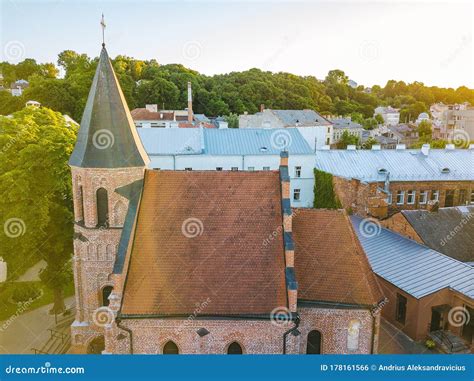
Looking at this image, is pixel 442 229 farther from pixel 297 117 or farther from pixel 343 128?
pixel 343 128

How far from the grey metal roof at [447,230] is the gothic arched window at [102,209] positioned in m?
16.2

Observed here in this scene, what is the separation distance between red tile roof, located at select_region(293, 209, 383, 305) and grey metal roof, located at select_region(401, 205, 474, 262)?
29.4ft

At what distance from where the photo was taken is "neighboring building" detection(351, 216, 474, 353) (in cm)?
1823

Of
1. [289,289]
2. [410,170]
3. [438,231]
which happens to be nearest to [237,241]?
[289,289]

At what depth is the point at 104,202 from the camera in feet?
51.0

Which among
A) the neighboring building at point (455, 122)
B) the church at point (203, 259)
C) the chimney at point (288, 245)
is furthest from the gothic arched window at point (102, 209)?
the neighboring building at point (455, 122)

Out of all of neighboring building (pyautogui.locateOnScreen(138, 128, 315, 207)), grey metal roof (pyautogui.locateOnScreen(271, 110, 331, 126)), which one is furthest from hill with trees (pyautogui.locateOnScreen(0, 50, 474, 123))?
neighboring building (pyautogui.locateOnScreen(138, 128, 315, 207))

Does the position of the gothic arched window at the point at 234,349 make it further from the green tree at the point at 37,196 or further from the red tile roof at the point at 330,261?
the green tree at the point at 37,196

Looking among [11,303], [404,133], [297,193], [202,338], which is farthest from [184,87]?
[202,338]

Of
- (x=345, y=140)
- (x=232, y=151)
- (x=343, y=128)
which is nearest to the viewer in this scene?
(x=232, y=151)

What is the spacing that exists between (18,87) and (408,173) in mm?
50604

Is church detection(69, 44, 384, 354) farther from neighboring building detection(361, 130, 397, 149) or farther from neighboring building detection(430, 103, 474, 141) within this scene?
neighboring building detection(430, 103, 474, 141)

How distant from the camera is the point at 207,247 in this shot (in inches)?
571

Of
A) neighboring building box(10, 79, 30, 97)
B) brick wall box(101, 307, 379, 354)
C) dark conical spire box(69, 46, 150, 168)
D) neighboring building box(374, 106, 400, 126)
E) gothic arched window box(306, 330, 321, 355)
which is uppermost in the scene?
neighboring building box(10, 79, 30, 97)
